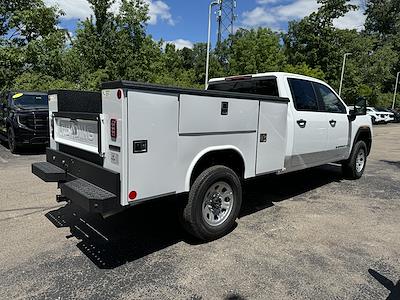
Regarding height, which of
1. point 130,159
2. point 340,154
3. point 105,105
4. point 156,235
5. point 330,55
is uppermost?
point 330,55

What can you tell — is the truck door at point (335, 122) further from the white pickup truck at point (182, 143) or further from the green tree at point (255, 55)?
the green tree at point (255, 55)

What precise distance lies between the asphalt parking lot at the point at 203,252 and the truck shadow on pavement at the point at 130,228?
1 cm

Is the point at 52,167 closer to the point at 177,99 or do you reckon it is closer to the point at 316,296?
the point at 177,99

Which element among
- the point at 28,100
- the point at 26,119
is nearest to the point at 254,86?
the point at 26,119

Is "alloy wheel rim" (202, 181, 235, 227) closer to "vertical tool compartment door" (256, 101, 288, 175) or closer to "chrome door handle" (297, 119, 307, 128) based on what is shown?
"vertical tool compartment door" (256, 101, 288, 175)

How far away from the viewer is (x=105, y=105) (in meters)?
3.23

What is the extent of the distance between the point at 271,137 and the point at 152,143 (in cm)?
208

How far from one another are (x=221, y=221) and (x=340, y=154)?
3.80 meters

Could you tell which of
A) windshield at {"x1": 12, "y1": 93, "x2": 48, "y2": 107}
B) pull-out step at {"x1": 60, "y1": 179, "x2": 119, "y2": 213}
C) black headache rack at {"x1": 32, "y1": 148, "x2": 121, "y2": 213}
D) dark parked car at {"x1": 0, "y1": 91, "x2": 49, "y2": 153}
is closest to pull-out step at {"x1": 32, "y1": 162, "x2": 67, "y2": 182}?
black headache rack at {"x1": 32, "y1": 148, "x2": 121, "y2": 213}

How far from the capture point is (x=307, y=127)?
5.60m

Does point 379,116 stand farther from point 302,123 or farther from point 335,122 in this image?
point 302,123

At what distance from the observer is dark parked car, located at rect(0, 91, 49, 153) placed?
985 cm

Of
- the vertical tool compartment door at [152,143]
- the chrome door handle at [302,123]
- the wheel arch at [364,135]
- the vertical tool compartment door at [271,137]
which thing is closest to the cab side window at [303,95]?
the chrome door handle at [302,123]

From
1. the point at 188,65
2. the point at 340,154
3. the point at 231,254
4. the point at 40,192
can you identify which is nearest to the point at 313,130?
the point at 340,154
